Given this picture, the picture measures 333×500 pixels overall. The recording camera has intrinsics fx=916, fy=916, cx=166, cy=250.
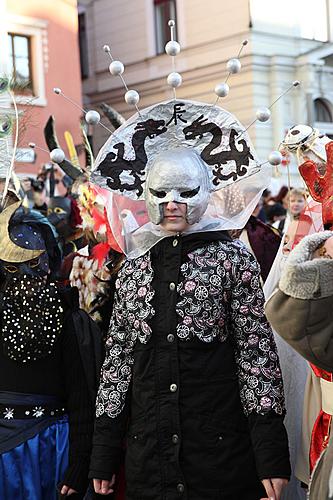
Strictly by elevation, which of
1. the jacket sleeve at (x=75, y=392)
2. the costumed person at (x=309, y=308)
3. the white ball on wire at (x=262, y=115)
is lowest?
the jacket sleeve at (x=75, y=392)

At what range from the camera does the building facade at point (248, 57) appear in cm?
1773

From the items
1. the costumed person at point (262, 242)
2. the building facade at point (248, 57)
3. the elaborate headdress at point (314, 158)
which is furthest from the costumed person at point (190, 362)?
the building facade at point (248, 57)

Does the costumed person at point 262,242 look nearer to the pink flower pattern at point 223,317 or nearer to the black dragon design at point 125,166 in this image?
the black dragon design at point 125,166

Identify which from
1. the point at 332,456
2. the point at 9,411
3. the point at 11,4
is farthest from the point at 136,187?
the point at 11,4

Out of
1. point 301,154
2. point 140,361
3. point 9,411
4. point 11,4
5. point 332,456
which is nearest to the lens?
point 332,456

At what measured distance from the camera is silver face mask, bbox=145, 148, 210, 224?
3.12 metres

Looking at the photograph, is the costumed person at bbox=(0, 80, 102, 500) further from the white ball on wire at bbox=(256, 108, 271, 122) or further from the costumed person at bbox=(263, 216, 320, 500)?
the white ball on wire at bbox=(256, 108, 271, 122)

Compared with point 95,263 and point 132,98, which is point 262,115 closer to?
point 132,98

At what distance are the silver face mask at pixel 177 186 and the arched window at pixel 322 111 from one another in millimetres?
16276

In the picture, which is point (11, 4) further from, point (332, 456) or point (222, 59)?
point (332, 456)

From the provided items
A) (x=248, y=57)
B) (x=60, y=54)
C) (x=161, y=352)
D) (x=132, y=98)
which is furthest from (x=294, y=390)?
(x=60, y=54)

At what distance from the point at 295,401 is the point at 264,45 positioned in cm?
1498

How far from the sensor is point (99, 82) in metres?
20.7

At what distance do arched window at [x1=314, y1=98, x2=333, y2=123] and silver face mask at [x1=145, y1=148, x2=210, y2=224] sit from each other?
16276 millimetres
